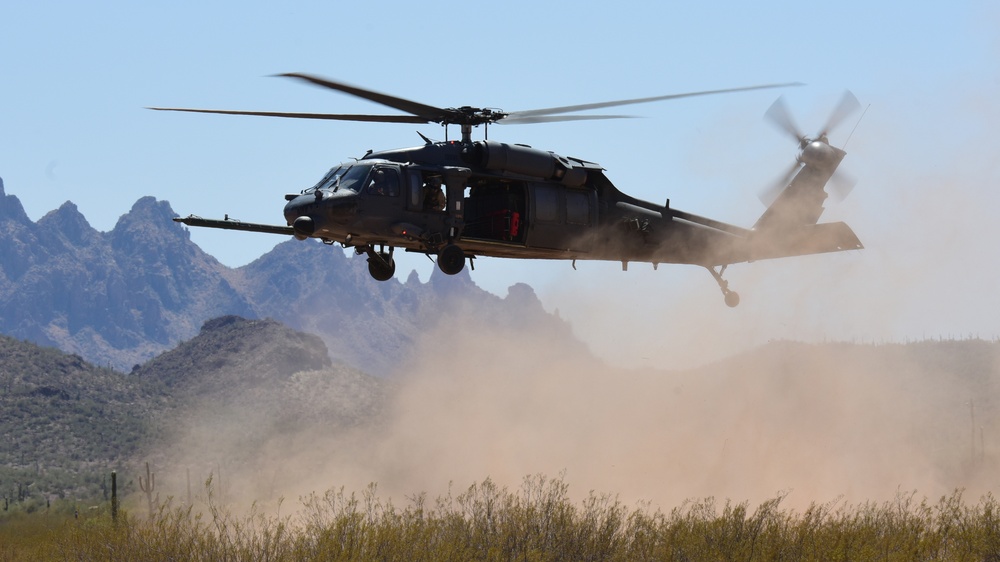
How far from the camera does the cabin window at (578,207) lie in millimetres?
26125

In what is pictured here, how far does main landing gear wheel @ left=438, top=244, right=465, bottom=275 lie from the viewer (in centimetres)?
2419

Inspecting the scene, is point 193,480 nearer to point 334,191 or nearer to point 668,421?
point 668,421

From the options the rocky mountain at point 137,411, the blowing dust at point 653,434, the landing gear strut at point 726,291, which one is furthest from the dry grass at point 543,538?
the rocky mountain at point 137,411

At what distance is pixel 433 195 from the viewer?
2458cm

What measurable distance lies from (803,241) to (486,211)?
28.1 feet

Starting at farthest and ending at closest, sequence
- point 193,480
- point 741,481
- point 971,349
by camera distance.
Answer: point 971,349 < point 193,480 < point 741,481

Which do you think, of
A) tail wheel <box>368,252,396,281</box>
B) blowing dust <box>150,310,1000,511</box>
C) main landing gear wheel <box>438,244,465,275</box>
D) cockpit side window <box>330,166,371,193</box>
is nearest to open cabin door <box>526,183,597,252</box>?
main landing gear wheel <box>438,244,465,275</box>

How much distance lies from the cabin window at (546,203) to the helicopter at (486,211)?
27mm

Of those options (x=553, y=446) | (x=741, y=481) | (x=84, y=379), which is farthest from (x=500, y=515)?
(x=84, y=379)

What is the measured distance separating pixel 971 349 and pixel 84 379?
359 feet

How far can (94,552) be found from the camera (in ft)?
89.2

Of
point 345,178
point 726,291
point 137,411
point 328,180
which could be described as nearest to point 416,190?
point 345,178

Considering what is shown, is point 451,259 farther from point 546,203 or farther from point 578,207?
point 578,207

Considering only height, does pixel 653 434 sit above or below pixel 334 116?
below
